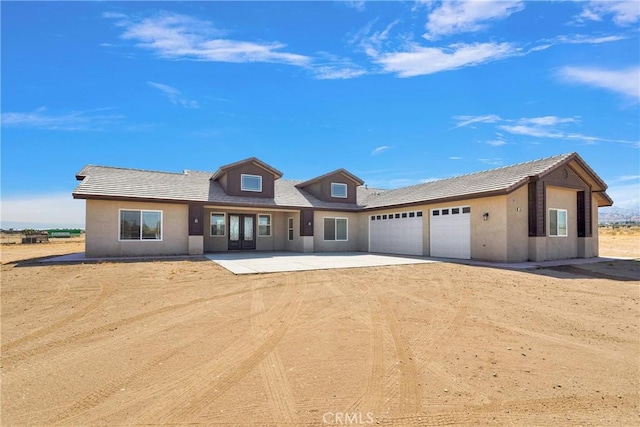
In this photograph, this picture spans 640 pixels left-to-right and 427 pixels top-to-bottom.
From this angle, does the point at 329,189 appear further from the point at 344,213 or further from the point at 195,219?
the point at 195,219

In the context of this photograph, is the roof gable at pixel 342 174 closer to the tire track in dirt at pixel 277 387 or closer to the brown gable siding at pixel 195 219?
the brown gable siding at pixel 195 219

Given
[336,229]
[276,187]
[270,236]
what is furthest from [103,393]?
[276,187]

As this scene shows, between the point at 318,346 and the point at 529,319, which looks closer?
the point at 318,346

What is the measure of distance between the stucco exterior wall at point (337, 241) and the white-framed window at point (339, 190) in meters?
1.35

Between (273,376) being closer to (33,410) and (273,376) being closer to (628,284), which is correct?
(33,410)

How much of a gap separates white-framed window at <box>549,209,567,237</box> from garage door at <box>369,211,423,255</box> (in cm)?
590

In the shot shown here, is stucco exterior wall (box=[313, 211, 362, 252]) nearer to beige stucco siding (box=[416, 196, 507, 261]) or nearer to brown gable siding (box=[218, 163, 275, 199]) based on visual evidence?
brown gable siding (box=[218, 163, 275, 199])

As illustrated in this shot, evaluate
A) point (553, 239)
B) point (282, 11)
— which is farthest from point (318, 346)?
point (553, 239)

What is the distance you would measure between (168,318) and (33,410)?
9.57ft

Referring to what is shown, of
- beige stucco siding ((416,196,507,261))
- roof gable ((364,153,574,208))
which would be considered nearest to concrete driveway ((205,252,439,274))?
beige stucco siding ((416,196,507,261))

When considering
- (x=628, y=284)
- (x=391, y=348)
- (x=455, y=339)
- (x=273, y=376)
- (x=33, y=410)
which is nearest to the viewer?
(x=33, y=410)

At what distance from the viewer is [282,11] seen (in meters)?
11.1

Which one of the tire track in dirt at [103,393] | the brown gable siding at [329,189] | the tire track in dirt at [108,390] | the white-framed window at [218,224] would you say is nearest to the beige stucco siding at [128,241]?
the white-framed window at [218,224]

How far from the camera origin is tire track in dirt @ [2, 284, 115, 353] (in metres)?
4.74
